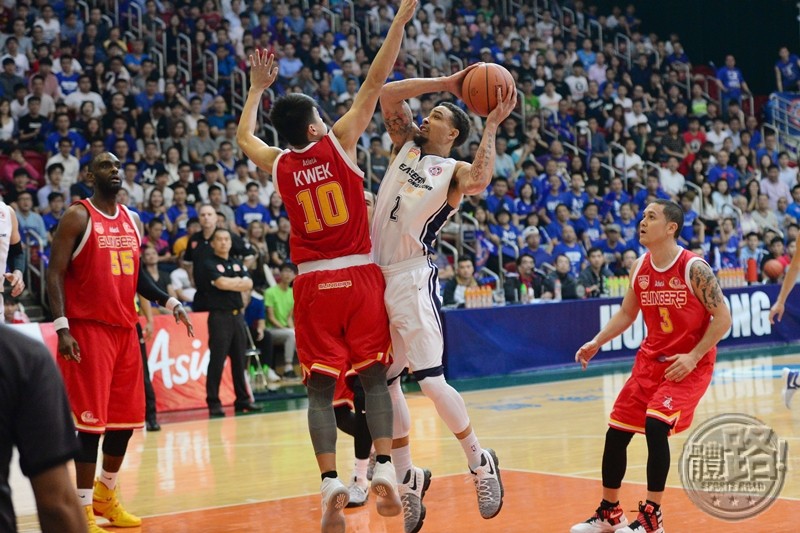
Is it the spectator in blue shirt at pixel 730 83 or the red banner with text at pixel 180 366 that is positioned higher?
the spectator in blue shirt at pixel 730 83

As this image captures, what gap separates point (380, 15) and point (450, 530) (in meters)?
16.5

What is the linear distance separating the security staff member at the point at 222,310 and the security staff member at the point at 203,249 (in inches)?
1.5

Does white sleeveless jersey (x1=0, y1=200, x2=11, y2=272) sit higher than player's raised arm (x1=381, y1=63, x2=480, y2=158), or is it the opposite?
player's raised arm (x1=381, y1=63, x2=480, y2=158)

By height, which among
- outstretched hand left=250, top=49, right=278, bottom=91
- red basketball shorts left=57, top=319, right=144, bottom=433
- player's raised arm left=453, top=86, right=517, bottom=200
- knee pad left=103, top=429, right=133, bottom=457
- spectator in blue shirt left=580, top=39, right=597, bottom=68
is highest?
spectator in blue shirt left=580, top=39, right=597, bottom=68

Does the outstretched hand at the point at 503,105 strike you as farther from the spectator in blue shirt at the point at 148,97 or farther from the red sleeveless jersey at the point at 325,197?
the spectator in blue shirt at the point at 148,97

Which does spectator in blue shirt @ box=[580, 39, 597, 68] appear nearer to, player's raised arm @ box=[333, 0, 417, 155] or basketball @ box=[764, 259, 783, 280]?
basketball @ box=[764, 259, 783, 280]

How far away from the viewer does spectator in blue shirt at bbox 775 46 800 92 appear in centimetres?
2550

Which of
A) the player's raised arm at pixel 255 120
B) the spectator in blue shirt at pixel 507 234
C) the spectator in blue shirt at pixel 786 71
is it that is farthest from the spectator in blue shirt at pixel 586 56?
the player's raised arm at pixel 255 120

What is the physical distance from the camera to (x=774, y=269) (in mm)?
18203

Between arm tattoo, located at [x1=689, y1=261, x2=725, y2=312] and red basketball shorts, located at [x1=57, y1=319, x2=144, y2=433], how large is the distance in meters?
3.21

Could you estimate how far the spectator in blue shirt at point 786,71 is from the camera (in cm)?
2550

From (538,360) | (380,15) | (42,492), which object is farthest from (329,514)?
(380,15)

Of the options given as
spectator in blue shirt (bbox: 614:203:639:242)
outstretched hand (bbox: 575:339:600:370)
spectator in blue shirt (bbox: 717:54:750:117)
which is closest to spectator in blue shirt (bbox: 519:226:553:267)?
spectator in blue shirt (bbox: 614:203:639:242)

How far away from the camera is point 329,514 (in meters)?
5.50
